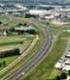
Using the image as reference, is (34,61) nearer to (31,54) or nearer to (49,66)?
(49,66)

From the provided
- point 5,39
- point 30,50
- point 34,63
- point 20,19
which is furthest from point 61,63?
point 20,19

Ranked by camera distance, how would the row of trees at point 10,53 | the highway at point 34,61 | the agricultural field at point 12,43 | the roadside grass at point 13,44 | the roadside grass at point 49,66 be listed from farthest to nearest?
the row of trees at point 10,53 → the roadside grass at point 13,44 → the agricultural field at point 12,43 → the highway at point 34,61 → the roadside grass at point 49,66

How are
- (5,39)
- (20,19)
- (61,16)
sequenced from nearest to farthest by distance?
(5,39) < (20,19) < (61,16)

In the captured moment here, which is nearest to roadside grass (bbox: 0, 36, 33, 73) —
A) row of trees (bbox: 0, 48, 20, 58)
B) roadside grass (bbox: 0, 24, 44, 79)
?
row of trees (bbox: 0, 48, 20, 58)

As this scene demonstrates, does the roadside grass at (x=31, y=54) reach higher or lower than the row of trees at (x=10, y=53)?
lower

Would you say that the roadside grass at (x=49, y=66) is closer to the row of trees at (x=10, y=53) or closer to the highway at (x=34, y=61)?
the highway at (x=34, y=61)

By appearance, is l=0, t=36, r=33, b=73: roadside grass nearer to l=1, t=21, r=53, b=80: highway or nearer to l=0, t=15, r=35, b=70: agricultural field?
l=0, t=15, r=35, b=70: agricultural field

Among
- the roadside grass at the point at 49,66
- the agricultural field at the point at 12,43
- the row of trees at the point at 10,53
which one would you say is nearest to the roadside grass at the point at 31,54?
the agricultural field at the point at 12,43

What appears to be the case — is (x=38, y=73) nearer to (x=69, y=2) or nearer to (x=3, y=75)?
(x=3, y=75)
